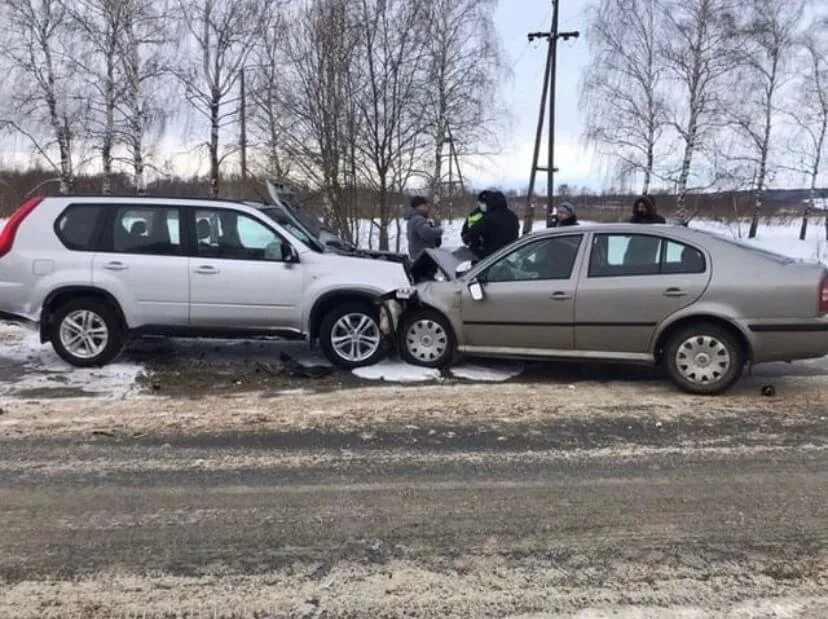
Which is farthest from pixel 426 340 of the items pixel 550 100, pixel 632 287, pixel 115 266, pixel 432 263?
pixel 550 100

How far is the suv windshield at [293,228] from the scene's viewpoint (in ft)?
24.5

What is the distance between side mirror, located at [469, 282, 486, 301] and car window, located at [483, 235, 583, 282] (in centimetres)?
13

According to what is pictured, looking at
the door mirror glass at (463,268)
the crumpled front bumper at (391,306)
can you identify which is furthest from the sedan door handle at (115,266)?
the door mirror glass at (463,268)

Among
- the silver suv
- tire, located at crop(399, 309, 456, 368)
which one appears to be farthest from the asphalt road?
the silver suv

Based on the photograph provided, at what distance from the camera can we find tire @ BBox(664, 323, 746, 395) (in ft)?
20.5

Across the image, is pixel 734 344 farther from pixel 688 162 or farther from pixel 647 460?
pixel 688 162

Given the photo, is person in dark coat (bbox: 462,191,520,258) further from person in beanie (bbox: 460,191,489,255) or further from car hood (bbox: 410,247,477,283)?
car hood (bbox: 410,247,477,283)

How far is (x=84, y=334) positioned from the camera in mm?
7172

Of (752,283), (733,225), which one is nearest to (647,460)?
(752,283)

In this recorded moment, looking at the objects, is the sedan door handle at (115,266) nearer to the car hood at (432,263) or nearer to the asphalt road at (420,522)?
the asphalt road at (420,522)

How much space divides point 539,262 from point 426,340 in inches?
55.2

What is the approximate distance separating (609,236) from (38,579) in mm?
5434

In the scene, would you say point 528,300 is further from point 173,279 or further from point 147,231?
point 147,231

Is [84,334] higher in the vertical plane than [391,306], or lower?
lower
